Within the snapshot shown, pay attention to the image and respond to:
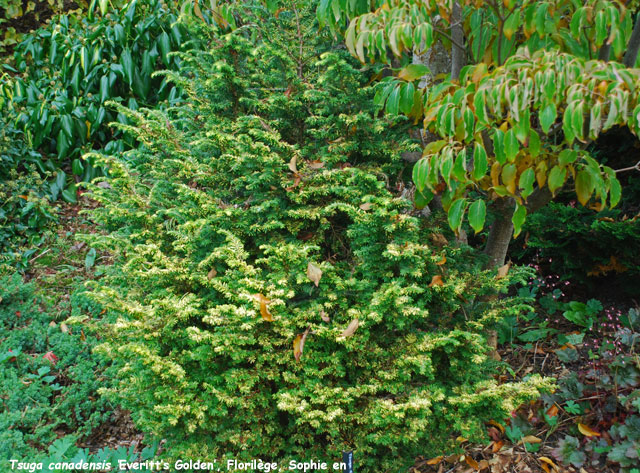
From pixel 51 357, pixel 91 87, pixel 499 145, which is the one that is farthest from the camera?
pixel 91 87

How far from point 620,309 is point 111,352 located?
9.59 ft

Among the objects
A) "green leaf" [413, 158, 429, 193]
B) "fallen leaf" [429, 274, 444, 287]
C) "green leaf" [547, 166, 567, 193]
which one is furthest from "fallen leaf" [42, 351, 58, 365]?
"green leaf" [547, 166, 567, 193]

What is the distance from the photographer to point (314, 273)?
2.01m

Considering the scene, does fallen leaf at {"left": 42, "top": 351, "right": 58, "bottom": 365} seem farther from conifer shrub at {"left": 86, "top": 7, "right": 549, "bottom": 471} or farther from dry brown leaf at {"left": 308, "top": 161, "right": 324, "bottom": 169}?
dry brown leaf at {"left": 308, "top": 161, "right": 324, "bottom": 169}

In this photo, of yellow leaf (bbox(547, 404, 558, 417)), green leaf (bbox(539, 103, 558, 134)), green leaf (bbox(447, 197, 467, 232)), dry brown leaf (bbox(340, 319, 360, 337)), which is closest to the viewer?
green leaf (bbox(539, 103, 558, 134))

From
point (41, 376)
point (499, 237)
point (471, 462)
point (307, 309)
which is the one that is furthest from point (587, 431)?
point (41, 376)

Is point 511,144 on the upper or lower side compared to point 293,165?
upper

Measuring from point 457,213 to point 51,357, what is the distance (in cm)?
273

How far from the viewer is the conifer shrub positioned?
6.14ft

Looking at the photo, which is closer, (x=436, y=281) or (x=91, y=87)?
(x=436, y=281)

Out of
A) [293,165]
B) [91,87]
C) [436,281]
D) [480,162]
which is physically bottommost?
[436,281]

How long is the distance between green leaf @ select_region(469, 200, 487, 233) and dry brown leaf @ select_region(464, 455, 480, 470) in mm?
1202

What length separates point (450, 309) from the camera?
7.08ft

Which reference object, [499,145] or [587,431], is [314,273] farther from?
[587,431]
